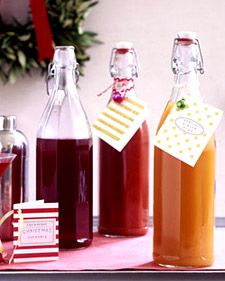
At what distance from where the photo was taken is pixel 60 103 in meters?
1.12

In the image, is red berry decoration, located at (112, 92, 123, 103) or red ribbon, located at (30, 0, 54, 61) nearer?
red berry decoration, located at (112, 92, 123, 103)

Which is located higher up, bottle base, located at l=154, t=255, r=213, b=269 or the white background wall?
the white background wall

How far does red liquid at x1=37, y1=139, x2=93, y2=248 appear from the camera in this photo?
3.50ft

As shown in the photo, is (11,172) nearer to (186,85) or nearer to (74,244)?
(74,244)

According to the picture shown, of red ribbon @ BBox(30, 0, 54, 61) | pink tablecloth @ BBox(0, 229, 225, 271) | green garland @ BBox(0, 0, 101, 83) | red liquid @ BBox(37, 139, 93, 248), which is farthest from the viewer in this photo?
green garland @ BBox(0, 0, 101, 83)

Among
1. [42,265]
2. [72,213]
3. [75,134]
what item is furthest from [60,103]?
[42,265]

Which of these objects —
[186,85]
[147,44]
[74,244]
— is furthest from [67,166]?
[147,44]

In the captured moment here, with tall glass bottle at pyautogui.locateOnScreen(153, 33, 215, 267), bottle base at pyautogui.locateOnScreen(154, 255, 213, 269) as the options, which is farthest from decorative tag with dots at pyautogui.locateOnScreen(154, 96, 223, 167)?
bottle base at pyautogui.locateOnScreen(154, 255, 213, 269)

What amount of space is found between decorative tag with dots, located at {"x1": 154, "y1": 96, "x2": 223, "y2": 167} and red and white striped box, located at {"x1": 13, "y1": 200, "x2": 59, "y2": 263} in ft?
0.66

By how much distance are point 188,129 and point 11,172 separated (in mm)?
375

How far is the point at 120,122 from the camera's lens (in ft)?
3.76

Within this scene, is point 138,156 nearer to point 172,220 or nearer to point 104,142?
point 104,142

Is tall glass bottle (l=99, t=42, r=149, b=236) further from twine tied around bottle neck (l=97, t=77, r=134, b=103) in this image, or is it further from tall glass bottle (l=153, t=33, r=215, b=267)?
tall glass bottle (l=153, t=33, r=215, b=267)

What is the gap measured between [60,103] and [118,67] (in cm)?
15
